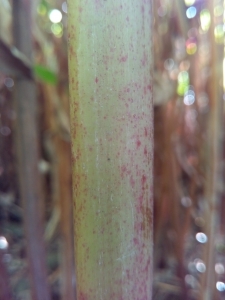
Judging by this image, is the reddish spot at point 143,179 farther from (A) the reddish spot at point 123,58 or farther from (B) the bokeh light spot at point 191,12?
(B) the bokeh light spot at point 191,12

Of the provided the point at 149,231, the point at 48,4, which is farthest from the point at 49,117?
the point at 149,231

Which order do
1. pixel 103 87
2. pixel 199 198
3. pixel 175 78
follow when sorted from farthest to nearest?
1. pixel 199 198
2. pixel 175 78
3. pixel 103 87

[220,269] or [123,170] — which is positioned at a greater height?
[123,170]

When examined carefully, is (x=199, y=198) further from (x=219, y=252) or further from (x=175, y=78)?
(x=175, y=78)

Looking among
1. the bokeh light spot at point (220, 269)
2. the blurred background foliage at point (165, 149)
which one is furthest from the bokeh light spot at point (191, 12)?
the bokeh light spot at point (220, 269)

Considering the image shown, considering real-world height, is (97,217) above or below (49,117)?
below

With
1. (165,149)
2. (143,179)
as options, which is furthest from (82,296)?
(165,149)

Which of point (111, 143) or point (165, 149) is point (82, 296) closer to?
point (111, 143)

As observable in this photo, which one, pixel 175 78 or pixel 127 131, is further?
pixel 175 78
